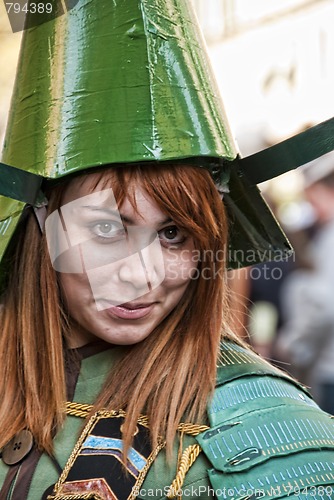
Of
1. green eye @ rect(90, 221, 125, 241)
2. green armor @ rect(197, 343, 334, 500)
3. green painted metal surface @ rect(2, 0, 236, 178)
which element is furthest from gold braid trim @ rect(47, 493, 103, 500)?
green painted metal surface @ rect(2, 0, 236, 178)

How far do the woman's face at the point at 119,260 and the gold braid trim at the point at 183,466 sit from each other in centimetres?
28

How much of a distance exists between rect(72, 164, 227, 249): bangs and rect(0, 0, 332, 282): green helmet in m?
0.03

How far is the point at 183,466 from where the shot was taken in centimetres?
183

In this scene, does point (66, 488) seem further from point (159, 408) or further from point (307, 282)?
point (307, 282)

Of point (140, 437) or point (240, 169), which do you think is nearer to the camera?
point (140, 437)

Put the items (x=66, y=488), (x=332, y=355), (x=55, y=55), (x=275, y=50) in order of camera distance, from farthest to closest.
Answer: (x=275, y=50), (x=332, y=355), (x=55, y=55), (x=66, y=488)

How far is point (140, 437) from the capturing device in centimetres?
191

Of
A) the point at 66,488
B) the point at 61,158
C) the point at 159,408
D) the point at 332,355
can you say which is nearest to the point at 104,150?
the point at 61,158

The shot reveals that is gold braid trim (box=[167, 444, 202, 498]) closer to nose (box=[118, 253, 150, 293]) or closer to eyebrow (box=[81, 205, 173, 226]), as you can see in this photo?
nose (box=[118, 253, 150, 293])

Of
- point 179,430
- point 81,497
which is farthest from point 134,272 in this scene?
point 81,497

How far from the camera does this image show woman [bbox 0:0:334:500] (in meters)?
1.85

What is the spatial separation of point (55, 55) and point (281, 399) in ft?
3.08

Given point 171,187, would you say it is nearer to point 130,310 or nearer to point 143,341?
point 130,310

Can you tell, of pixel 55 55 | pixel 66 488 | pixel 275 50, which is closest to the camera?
pixel 66 488
